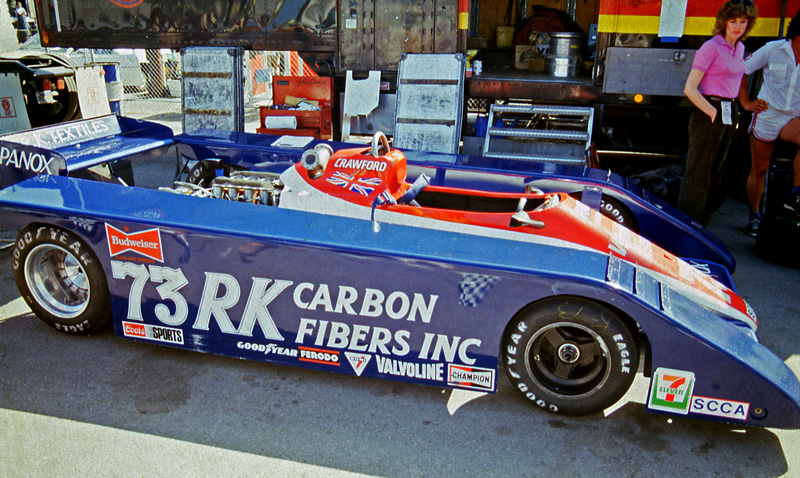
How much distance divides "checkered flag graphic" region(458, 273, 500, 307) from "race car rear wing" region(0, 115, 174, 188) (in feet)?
7.81

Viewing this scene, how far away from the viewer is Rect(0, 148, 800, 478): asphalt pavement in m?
2.48

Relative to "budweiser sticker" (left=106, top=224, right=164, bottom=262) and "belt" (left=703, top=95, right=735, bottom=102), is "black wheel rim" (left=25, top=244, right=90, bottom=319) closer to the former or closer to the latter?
"budweiser sticker" (left=106, top=224, right=164, bottom=262)

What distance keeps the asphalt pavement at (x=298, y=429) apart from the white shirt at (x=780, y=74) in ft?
9.48

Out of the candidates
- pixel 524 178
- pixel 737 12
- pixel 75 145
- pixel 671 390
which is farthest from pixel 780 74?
pixel 75 145

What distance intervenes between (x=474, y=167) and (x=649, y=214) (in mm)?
1153

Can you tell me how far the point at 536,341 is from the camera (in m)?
2.68

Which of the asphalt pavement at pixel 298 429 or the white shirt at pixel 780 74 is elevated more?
the white shirt at pixel 780 74

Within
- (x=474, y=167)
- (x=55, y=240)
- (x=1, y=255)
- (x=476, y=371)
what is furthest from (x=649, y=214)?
(x=1, y=255)

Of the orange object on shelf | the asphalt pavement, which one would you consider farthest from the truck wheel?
the orange object on shelf

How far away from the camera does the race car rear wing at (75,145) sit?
3.47 metres

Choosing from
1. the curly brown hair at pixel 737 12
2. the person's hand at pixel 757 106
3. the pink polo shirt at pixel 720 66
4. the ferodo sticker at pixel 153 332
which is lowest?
the ferodo sticker at pixel 153 332

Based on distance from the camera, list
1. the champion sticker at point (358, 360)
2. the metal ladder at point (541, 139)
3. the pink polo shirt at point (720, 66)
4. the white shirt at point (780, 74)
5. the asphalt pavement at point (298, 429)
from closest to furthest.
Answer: the asphalt pavement at point (298, 429), the champion sticker at point (358, 360), the pink polo shirt at point (720, 66), the white shirt at point (780, 74), the metal ladder at point (541, 139)

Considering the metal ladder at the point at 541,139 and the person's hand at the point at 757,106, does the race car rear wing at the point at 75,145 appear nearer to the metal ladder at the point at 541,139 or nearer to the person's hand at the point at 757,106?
the metal ladder at the point at 541,139

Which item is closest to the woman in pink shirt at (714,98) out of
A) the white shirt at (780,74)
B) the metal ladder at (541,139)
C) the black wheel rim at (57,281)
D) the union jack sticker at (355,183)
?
the white shirt at (780,74)
